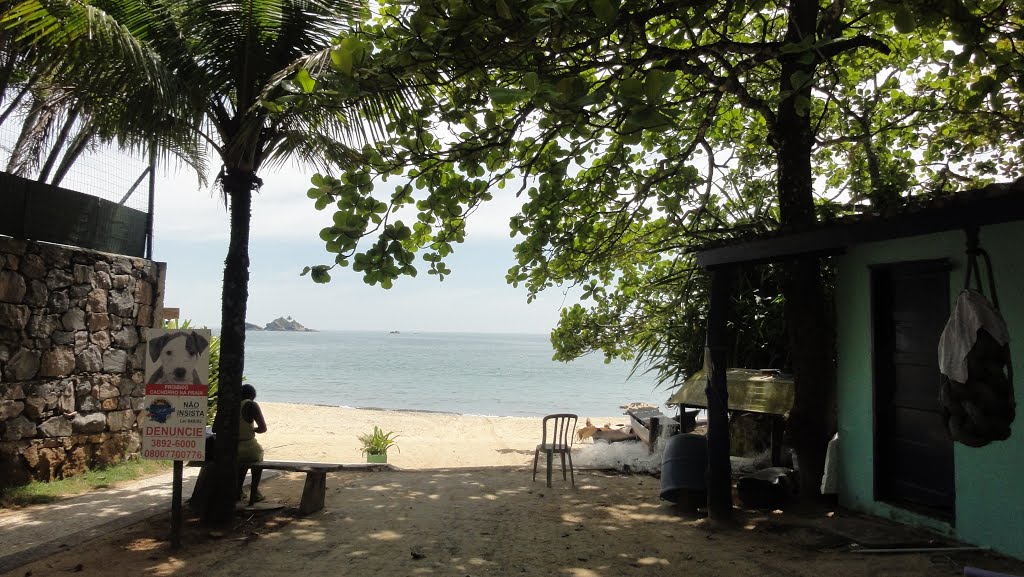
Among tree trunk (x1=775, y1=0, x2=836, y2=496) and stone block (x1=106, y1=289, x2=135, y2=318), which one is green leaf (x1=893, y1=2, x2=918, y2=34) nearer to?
tree trunk (x1=775, y1=0, x2=836, y2=496)

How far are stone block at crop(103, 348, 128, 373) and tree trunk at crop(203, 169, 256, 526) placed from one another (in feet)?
10.2

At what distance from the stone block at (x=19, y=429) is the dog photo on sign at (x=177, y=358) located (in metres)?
2.72

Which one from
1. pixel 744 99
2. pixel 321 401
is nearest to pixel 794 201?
pixel 744 99

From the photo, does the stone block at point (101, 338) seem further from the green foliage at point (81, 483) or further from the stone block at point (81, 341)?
the green foliage at point (81, 483)

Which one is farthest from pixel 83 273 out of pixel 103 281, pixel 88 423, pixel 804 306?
pixel 804 306

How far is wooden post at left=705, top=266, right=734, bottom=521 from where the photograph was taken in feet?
20.0

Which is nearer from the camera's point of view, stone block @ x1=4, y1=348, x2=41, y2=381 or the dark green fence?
stone block @ x1=4, y1=348, x2=41, y2=381

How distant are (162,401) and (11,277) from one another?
3095 mm

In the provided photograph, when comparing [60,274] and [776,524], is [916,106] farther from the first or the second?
[60,274]

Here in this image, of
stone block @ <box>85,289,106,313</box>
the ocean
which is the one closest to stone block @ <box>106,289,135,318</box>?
stone block @ <box>85,289,106,313</box>

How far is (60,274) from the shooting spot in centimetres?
768

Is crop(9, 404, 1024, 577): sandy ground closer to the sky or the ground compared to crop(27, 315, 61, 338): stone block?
closer to the ground

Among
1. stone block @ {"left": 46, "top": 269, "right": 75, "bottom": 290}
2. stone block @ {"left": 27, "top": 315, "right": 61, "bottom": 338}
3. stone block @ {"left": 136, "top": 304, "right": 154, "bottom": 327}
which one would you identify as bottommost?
stone block @ {"left": 27, "top": 315, "right": 61, "bottom": 338}

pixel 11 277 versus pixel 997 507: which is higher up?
pixel 11 277
